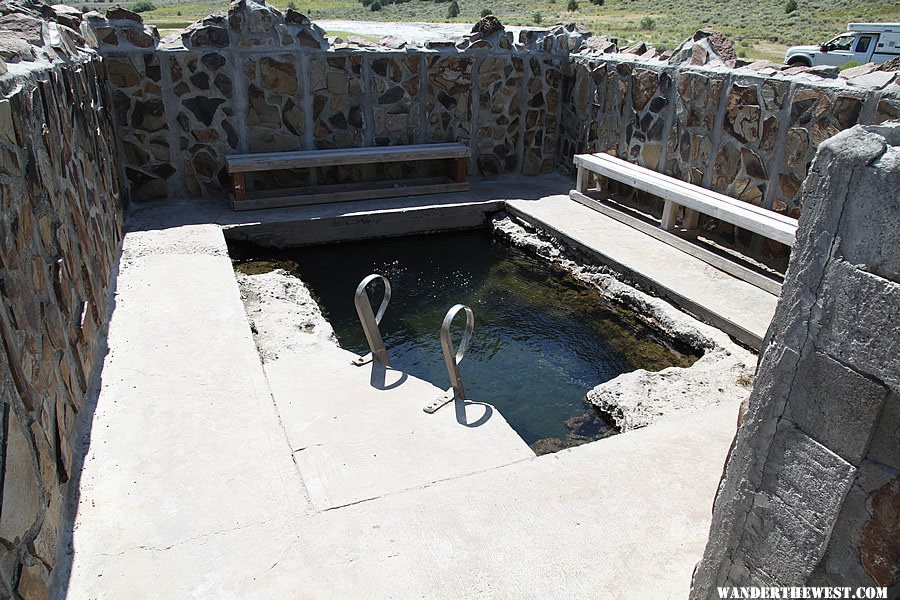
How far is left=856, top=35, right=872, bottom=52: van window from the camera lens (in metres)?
15.9

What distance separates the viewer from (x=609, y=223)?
6.83 m

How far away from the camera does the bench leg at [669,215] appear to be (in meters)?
6.22

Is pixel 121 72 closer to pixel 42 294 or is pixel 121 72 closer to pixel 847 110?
pixel 42 294

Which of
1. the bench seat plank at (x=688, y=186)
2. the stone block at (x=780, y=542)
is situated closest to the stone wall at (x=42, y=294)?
the stone block at (x=780, y=542)

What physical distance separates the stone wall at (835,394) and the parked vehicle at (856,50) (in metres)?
16.7

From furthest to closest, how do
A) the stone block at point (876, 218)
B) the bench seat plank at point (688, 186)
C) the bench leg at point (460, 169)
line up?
the bench leg at point (460, 169)
the bench seat plank at point (688, 186)
the stone block at point (876, 218)

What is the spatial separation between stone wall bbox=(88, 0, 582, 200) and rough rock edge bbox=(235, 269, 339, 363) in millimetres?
2386

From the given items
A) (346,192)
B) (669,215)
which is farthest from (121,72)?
(669,215)

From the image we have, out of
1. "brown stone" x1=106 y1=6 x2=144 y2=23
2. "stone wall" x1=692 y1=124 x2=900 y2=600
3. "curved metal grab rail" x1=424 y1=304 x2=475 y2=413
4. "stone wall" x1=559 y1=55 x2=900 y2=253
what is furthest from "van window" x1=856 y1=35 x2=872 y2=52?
"stone wall" x1=692 y1=124 x2=900 y2=600

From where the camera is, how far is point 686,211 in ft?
20.7

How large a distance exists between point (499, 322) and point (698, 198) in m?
2.18

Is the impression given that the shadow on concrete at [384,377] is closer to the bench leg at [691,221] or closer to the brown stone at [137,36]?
the bench leg at [691,221]

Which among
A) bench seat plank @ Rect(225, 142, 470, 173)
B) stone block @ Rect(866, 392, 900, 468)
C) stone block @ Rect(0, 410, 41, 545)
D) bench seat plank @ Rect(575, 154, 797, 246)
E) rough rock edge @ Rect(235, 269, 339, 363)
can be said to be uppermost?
stone block @ Rect(866, 392, 900, 468)

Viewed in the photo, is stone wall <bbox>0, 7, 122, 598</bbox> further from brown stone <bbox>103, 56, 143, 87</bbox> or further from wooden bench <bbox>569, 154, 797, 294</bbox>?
wooden bench <bbox>569, 154, 797, 294</bbox>
